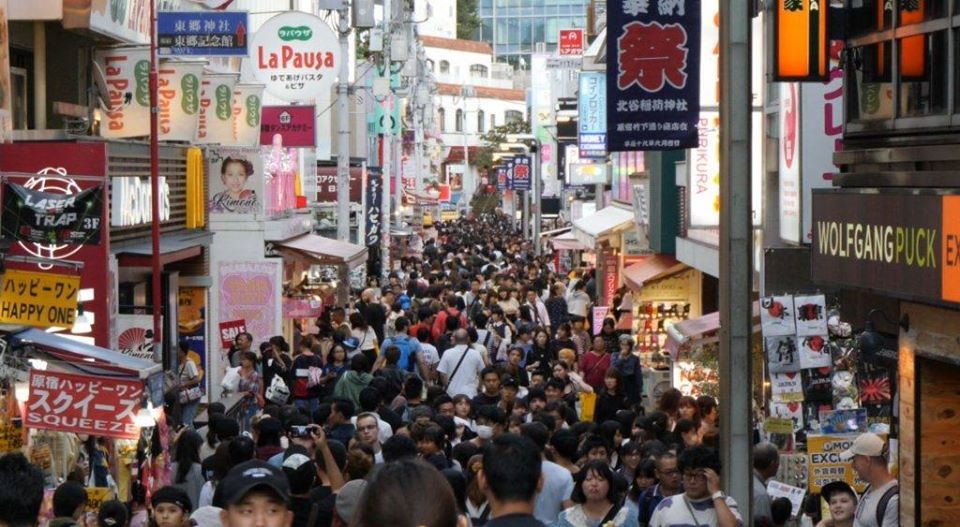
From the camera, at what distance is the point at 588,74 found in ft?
134

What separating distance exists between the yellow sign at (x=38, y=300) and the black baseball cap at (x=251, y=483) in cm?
799

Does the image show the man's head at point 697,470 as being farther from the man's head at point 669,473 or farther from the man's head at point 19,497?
the man's head at point 19,497

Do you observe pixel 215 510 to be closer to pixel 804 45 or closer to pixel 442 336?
pixel 804 45

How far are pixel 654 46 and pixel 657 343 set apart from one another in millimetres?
10172

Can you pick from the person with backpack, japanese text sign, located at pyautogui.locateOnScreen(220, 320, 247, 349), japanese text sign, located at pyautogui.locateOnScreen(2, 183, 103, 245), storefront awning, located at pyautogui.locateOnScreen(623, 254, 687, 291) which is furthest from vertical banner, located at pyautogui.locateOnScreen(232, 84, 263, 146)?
japanese text sign, located at pyautogui.locateOnScreen(2, 183, 103, 245)

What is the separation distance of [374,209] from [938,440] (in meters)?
30.7

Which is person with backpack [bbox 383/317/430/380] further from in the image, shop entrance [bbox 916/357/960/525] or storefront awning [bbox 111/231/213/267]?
shop entrance [bbox 916/357/960/525]

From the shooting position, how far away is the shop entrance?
34.7 feet

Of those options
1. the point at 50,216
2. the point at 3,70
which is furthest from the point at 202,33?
the point at 3,70

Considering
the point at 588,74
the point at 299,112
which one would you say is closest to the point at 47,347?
the point at 299,112

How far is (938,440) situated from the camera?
418 inches

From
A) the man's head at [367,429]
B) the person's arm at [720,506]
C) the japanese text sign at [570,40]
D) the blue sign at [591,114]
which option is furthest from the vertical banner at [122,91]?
the japanese text sign at [570,40]

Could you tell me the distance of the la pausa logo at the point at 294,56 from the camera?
25.7 meters

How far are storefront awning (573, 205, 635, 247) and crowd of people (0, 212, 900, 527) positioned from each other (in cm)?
913
